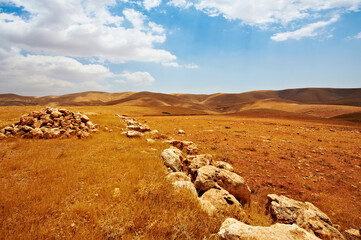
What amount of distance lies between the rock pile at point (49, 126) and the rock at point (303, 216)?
10336mm

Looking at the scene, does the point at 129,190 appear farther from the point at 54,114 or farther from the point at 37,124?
the point at 54,114

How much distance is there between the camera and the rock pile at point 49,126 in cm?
924

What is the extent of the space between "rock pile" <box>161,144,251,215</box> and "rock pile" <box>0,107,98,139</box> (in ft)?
24.4

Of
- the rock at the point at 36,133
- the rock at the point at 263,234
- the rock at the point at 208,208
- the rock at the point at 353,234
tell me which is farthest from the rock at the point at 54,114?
the rock at the point at 353,234

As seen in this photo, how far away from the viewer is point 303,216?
3668 millimetres

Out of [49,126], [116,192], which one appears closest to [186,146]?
[116,192]

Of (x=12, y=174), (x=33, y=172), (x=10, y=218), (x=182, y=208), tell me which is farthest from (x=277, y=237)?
(x=12, y=174)

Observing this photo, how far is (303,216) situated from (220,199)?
6.22 feet

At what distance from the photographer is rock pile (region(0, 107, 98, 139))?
9242 millimetres

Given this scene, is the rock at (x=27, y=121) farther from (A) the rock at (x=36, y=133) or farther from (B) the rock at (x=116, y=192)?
(B) the rock at (x=116, y=192)

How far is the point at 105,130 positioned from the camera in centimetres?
1251

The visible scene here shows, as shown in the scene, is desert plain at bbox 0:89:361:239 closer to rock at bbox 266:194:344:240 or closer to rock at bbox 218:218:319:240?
rock at bbox 266:194:344:240

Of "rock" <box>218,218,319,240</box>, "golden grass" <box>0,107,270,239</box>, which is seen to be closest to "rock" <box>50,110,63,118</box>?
"golden grass" <box>0,107,270,239</box>

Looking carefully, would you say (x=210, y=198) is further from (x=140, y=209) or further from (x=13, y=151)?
(x=13, y=151)
